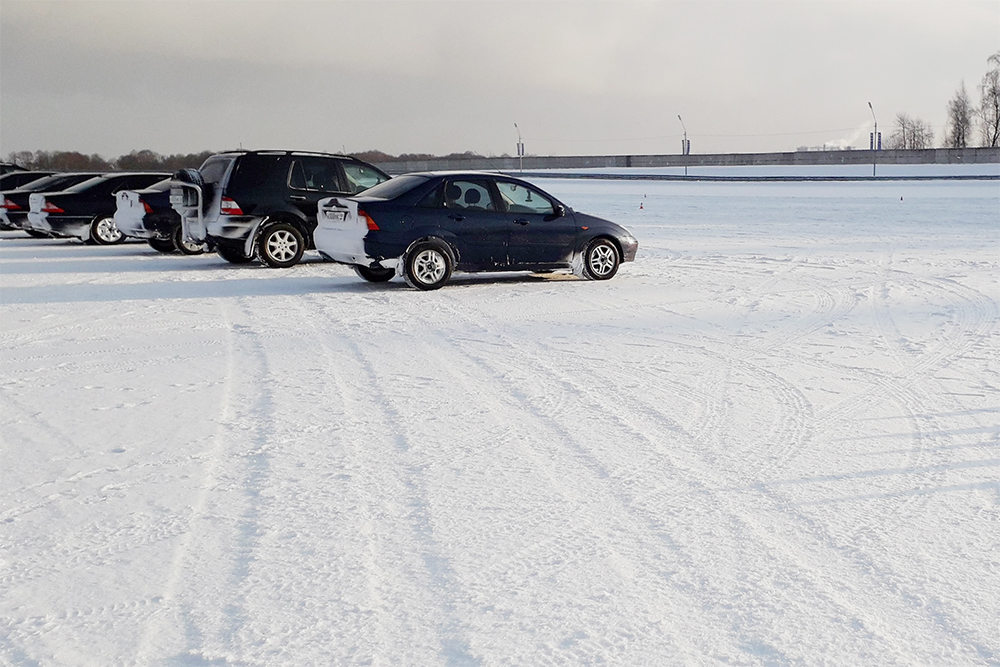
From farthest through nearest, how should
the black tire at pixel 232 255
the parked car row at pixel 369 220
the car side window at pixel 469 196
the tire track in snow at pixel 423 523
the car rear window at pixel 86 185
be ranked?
the car rear window at pixel 86 185 → the black tire at pixel 232 255 → the car side window at pixel 469 196 → the parked car row at pixel 369 220 → the tire track in snow at pixel 423 523

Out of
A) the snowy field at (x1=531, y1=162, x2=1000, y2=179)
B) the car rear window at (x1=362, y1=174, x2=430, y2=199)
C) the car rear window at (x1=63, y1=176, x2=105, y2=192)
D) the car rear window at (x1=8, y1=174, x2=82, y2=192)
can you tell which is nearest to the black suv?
the car rear window at (x1=362, y1=174, x2=430, y2=199)

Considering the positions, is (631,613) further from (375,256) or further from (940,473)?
(375,256)

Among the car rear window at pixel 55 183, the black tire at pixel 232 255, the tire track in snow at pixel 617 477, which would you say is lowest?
the tire track in snow at pixel 617 477

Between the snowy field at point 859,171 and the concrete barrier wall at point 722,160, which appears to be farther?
the concrete barrier wall at point 722,160

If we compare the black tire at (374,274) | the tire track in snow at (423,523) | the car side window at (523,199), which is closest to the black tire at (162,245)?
the black tire at (374,274)

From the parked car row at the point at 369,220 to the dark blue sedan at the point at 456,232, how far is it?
14 mm

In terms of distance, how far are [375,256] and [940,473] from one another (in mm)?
8966

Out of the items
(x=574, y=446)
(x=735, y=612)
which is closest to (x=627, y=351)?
→ (x=574, y=446)

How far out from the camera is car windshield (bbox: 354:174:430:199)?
13.5 meters

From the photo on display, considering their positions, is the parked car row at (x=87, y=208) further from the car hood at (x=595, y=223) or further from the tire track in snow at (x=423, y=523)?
the tire track in snow at (x=423, y=523)

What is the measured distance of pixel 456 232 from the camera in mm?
13609

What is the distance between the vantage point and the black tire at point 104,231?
22.2 meters

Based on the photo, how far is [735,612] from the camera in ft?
12.2

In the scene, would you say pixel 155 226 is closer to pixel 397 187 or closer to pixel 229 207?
pixel 229 207
